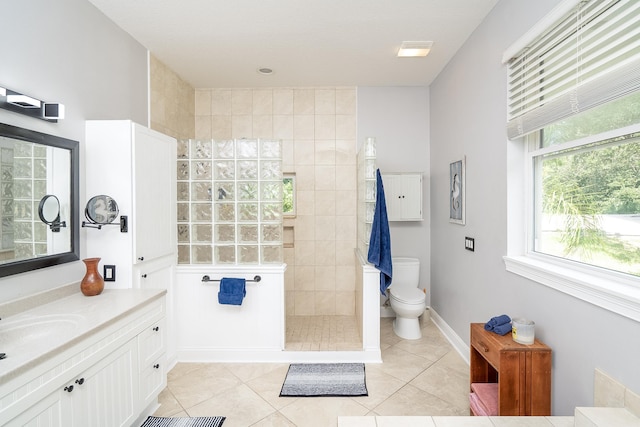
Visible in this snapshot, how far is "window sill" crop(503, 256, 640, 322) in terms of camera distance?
4.29 feet

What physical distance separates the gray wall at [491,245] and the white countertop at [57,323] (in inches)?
88.0

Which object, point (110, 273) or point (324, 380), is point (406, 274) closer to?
point (324, 380)

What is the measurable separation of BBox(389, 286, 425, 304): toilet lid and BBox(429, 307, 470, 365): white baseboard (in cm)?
43

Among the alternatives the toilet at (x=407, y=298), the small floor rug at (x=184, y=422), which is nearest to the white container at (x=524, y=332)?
the toilet at (x=407, y=298)

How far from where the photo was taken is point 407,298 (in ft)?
10.6

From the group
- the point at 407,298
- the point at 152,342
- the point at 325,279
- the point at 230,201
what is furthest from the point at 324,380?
the point at 230,201

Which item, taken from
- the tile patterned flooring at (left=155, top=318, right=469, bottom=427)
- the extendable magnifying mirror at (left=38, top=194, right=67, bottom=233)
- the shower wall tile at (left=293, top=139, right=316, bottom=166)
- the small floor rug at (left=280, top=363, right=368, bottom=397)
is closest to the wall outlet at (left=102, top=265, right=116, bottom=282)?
the extendable magnifying mirror at (left=38, top=194, right=67, bottom=233)

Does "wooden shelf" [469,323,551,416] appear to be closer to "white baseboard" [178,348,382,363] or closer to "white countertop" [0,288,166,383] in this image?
"white baseboard" [178,348,382,363]

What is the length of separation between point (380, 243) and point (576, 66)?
1701 millimetres

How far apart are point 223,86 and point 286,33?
1492mm

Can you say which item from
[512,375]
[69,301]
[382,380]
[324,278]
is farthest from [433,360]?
[69,301]

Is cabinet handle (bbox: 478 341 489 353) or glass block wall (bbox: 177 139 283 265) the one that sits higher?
glass block wall (bbox: 177 139 283 265)

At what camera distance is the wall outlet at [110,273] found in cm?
225

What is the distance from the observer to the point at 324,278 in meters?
4.03
